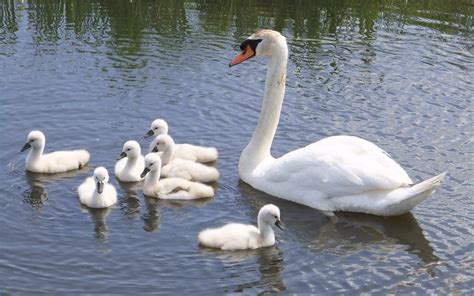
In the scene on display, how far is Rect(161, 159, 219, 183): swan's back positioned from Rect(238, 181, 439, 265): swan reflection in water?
567 millimetres

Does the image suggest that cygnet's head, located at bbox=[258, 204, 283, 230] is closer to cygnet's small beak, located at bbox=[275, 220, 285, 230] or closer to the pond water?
cygnet's small beak, located at bbox=[275, 220, 285, 230]

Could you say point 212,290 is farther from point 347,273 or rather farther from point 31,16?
point 31,16

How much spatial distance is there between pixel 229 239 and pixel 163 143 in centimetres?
289

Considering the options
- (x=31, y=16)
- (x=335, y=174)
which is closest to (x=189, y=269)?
(x=335, y=174)

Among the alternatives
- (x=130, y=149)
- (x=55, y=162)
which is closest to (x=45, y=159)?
(x=55, y=162)

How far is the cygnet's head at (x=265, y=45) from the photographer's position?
12.4 meters

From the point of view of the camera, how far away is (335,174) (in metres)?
11.3

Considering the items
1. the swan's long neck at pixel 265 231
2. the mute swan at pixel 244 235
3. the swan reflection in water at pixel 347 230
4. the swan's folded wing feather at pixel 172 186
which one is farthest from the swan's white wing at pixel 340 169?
the swan's long neck at pixel 265 231

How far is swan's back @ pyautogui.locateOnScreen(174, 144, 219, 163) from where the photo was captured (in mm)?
12633

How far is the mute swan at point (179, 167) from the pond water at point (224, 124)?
0.28 metres

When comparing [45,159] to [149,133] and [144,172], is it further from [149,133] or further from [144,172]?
[149,133]

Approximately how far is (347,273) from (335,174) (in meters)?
1.90

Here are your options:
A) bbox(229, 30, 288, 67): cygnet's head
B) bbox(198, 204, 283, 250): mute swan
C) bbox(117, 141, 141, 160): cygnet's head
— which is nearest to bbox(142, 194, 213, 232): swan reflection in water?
bbox(117, 141, 141, 160): cygnet's head

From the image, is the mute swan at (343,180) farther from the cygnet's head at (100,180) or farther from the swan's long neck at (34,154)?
the swan's long neck at (34,154)
